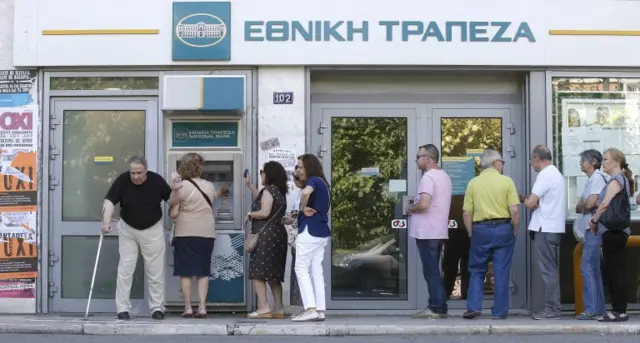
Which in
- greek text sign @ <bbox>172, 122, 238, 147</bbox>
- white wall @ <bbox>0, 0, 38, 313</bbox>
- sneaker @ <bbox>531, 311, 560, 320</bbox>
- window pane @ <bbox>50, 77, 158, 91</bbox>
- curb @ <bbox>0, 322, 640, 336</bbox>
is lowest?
curb @ <bbox>0, 322, 640, 336</bbox>

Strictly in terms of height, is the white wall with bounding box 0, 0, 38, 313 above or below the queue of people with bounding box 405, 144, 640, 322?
above

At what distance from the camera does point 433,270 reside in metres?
9.94

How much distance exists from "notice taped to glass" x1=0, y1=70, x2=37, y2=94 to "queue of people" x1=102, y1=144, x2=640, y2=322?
65.1 inches

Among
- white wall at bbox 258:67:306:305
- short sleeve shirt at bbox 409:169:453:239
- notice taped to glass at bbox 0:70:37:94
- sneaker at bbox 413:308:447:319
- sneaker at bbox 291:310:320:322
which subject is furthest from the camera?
notice taped to glass at bbox 0:70:37:94

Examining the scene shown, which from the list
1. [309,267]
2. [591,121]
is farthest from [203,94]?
[591,121]

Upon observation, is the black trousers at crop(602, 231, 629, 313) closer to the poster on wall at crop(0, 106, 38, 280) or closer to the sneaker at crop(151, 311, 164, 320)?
the sneaker at crop(151, 311, 164, 320)

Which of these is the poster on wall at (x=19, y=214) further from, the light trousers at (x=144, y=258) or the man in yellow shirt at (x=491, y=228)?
the man in yellow shirt at (x=491, y=228)

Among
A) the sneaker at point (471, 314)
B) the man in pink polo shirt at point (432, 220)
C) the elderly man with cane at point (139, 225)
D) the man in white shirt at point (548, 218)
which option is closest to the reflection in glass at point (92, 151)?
the elderly man with cane at point (139, 225)

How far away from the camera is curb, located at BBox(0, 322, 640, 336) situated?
9.26m

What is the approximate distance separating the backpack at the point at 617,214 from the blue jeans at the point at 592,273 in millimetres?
190

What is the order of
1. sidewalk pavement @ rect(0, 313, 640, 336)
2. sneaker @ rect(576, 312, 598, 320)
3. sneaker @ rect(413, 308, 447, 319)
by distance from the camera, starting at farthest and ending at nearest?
sneaker @ rect(413, 308, 447, 319), sneaker @ rect(576, 312, 598, 320), sidewalk pavement @ rect(0, 313, 640, 336)

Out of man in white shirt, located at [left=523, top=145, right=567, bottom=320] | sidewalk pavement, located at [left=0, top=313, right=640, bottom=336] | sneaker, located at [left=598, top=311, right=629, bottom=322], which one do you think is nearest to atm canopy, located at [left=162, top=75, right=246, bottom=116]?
sidewalk pavement, located at [left=0, top=313, right=640, bottom=336]

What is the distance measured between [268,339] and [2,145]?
396 centimetres

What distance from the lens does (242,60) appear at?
10438 millimetres
